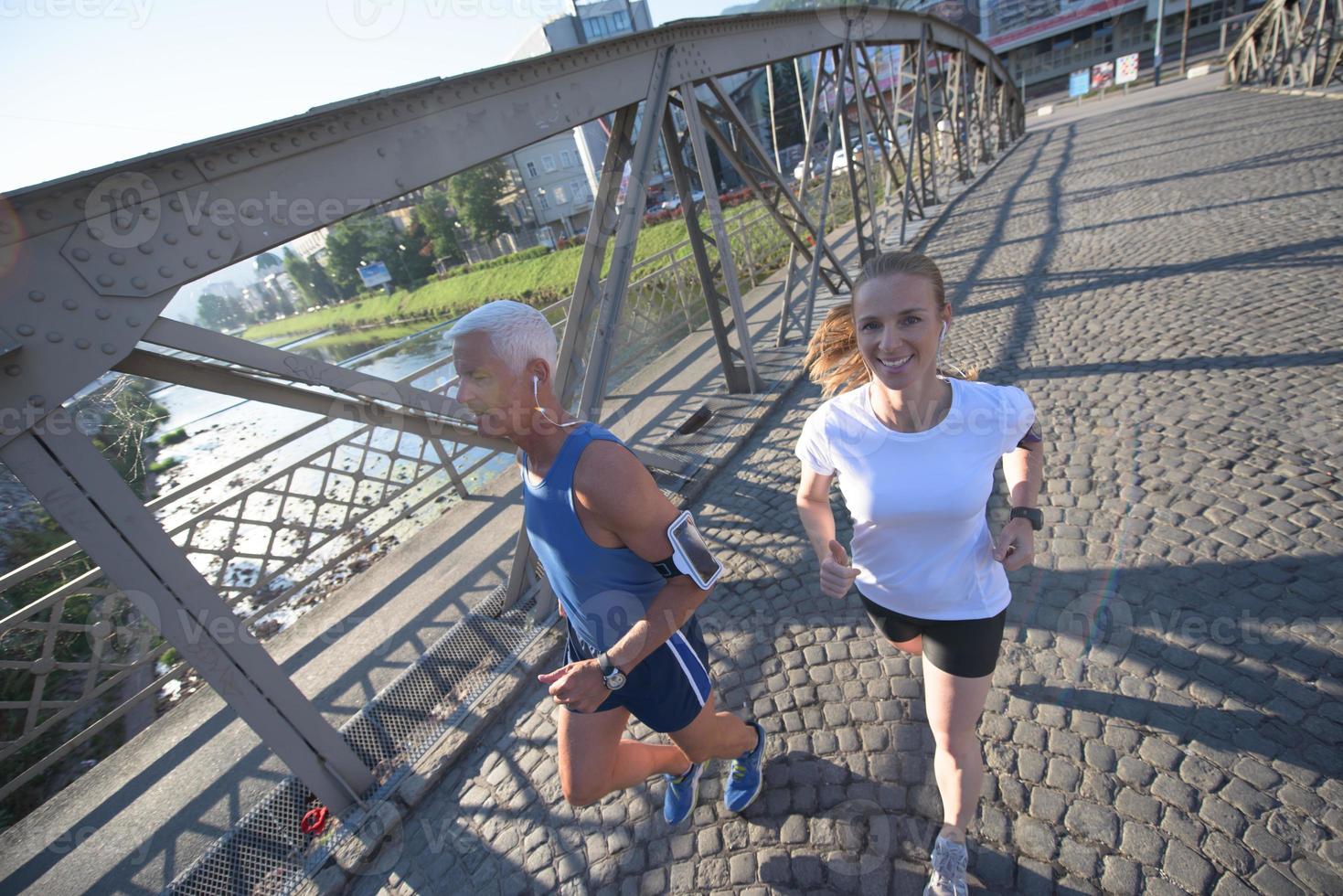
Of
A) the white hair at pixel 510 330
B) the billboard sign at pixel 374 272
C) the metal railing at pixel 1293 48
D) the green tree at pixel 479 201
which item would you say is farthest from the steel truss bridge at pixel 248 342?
the green tree at pixel 479 201

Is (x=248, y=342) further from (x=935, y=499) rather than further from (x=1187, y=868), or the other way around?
(x=1187, y=868)

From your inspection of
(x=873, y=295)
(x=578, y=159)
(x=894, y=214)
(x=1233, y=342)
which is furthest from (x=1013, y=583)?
(x=578, y=159)

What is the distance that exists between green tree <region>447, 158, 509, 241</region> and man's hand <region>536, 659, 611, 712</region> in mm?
32792

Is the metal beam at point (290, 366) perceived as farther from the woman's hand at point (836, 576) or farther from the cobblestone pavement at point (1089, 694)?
the cobblestone pavement at point (1089, 694)

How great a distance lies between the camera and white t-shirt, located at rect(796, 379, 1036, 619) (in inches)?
63.8

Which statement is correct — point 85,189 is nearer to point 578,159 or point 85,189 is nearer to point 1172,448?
point 1172,448

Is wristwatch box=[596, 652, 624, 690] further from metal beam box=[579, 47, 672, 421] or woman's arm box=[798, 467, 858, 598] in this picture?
metal beam box=[579, 47, 672, 421]

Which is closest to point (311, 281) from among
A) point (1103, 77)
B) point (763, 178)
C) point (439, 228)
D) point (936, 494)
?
point (439, 228)

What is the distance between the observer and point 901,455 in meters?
1.67

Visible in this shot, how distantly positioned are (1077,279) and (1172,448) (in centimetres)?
419

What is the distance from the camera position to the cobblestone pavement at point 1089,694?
183cm

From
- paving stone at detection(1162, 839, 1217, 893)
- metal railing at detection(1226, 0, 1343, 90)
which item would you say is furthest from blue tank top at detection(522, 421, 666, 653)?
metal railing at detection(1226, 0, 1343, 90)

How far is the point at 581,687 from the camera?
1518 millimetres

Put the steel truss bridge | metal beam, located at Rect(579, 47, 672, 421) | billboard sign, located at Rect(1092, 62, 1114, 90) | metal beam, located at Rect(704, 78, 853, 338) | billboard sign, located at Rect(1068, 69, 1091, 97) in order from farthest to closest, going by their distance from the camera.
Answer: billboard sign, located at Rect(1092, 62, 1114, 90) < billboard sign, located at Rect(1068, 69, 1091, 97) < metal beam, located at Rect(704, 78, 853, 338) < metal beam, located at Rect(579, 47, 672, 421) < the steel truss bridge
